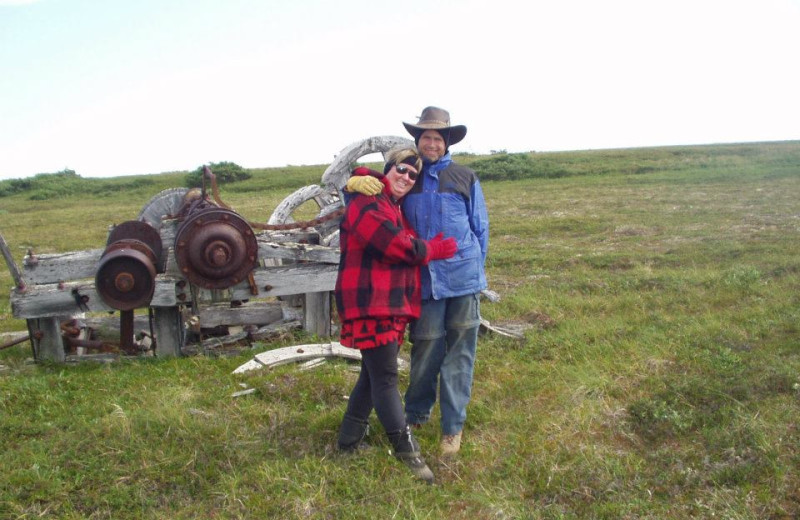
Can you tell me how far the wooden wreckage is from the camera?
607cm

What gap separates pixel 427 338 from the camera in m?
4.34

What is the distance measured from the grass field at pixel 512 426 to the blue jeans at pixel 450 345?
30cm

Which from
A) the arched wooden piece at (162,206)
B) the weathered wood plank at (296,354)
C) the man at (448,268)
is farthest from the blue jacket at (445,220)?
the arched wooden piece at (162,206)

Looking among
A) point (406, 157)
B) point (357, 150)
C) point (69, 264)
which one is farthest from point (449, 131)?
point (69, 264)

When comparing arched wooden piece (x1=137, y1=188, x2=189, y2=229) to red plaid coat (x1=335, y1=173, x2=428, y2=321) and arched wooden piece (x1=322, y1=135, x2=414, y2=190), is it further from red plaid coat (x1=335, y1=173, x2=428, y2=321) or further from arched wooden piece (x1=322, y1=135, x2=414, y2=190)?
red plaid coat (x1=335, y1=173, x2=428, y2=321)

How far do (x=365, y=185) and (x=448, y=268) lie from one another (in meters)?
0.76

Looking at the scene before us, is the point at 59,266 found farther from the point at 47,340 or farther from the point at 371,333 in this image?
the point at 371,333

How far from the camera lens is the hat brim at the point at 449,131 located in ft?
13.7

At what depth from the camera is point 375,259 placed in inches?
154

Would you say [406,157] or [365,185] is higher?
[406,157]

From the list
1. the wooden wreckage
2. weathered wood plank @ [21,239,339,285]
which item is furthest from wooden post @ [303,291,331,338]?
weathered wood plank @ [21,239,339,285]

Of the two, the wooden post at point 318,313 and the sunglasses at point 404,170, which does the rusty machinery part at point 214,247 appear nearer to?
the wooden post at point 318,313

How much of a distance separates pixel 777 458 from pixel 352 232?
2768mm

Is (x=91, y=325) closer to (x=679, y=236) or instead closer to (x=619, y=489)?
(x=619, y=489)
